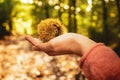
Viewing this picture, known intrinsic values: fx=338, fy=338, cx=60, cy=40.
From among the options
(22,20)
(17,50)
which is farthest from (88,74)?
(22,20)

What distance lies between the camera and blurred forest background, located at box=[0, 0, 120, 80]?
6.18 metres

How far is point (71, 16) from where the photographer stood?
641 centimetres

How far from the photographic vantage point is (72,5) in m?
6.30

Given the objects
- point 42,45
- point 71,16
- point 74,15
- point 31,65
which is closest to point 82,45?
point 42,45

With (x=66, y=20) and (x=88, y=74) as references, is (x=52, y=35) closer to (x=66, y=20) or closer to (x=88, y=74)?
(x=88, y=74)

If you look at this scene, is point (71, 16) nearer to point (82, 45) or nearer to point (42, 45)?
point (42, 45)

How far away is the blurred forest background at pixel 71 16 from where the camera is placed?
6.18 m

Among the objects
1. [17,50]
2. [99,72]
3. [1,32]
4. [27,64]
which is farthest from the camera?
[1,32]

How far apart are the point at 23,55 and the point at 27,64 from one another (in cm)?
34

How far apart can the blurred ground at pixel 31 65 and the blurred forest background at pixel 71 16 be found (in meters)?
0.60

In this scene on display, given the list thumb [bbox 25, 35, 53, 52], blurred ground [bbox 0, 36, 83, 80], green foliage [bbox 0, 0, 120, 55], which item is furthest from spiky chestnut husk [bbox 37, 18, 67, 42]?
green foliage [bbox 0, 0, 120, 55]

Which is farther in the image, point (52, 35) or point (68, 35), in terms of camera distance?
point (52, 35)

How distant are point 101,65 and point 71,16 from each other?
16.7ft

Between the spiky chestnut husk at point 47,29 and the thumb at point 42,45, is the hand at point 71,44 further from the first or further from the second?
the spiky chestnut husk at point 47,29
